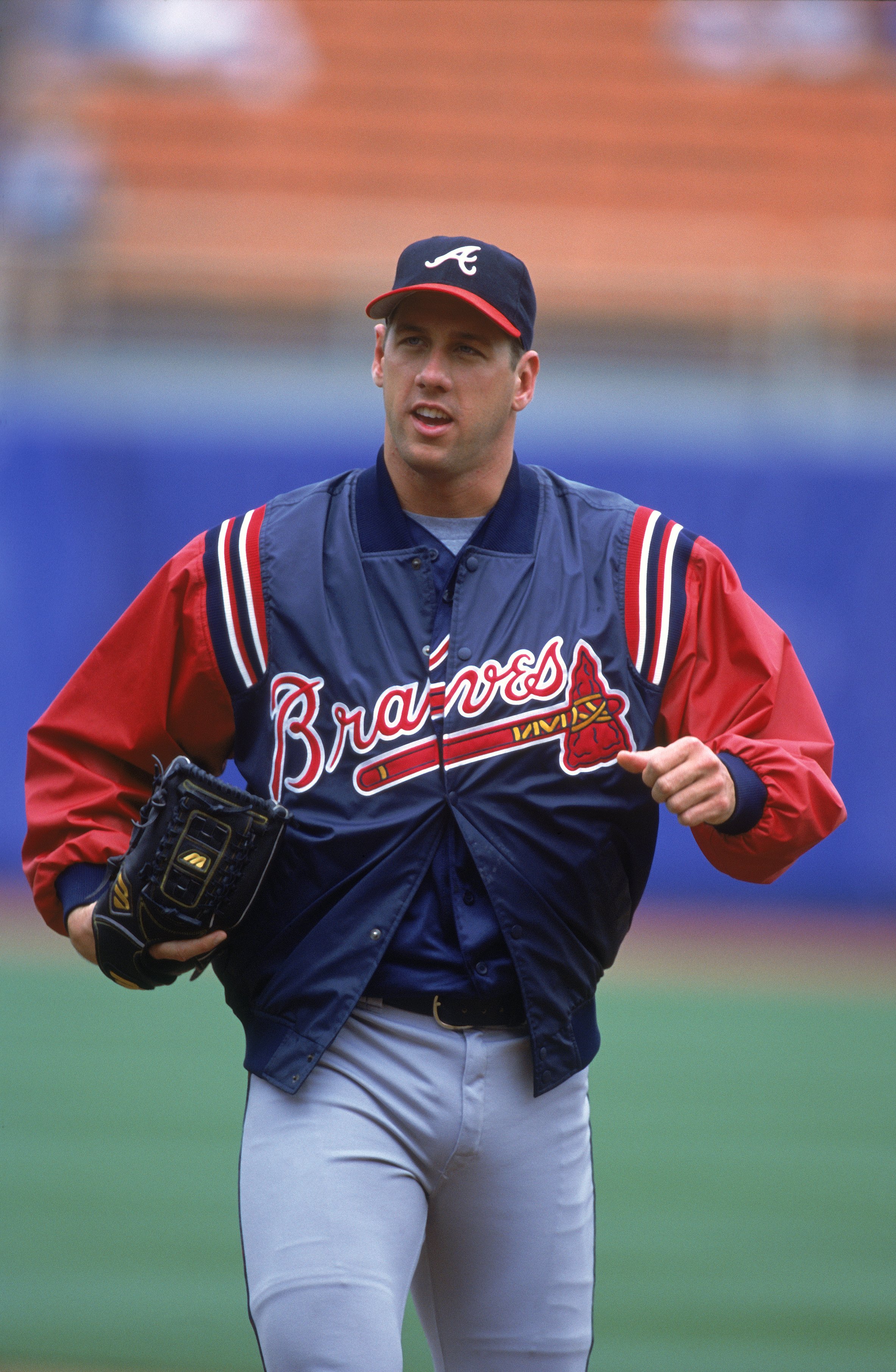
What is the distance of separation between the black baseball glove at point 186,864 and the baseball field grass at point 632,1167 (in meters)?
1.84

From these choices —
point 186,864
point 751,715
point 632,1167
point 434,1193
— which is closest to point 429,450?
point 751,715

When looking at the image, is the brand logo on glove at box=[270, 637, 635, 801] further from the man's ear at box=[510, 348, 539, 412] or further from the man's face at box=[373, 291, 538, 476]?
the man's ear at box=[510, 348, 539, 412]

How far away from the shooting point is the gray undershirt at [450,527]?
10.1 ft

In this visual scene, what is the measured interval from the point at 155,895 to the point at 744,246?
476 inches

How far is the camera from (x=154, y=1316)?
15.0ft

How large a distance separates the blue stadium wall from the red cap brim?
7738 mm

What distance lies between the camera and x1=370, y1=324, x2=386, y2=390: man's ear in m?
3.12

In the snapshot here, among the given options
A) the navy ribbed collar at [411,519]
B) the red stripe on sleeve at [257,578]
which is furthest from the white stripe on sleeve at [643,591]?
the red stripe on sleeve at [257,578]

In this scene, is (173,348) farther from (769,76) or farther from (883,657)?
(769,76)

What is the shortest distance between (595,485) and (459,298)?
7968 millimetres

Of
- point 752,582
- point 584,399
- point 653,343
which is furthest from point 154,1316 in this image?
point 653,343

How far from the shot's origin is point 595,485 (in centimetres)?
1086

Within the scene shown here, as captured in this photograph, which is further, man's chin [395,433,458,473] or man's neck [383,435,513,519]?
man's neck [383,435,513,519]

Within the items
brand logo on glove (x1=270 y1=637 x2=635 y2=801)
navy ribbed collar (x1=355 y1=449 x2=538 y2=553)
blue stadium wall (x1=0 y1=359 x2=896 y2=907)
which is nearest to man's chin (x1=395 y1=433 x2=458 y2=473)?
navy ribbed collar (x1=355 y1=449 x2=538 y2=553)
